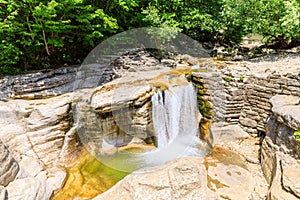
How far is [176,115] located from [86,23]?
4986 millimetres

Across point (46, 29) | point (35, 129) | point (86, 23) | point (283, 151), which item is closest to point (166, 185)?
point (283, 151)

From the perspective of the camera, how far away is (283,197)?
10.5 ft

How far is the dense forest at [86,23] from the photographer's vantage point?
5.98 metres

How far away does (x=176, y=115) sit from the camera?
22.6 ft

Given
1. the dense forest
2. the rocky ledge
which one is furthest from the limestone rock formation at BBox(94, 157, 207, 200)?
the dense forest

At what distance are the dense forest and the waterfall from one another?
3.48 m

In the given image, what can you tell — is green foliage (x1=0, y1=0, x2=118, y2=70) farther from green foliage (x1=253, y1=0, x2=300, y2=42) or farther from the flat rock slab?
green foliage (x1=253, y1=0, x2=300, y2=42)

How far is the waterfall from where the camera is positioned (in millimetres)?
6730

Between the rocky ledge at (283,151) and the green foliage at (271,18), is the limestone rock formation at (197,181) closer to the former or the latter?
the rocky ledge at (283,151)

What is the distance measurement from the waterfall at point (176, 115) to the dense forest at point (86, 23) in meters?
3.48

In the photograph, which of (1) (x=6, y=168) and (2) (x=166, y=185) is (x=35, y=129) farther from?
(2) (x=166, y=185)

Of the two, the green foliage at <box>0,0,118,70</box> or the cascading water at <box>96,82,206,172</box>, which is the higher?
the green foliage at <box>0,0,118,70</box>

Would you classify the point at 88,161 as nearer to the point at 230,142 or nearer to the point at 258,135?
the point at 230,142

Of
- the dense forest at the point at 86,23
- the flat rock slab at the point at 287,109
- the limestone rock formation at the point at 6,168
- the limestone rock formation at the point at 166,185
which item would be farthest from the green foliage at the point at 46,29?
the flat rock slab at the point at 287,109
